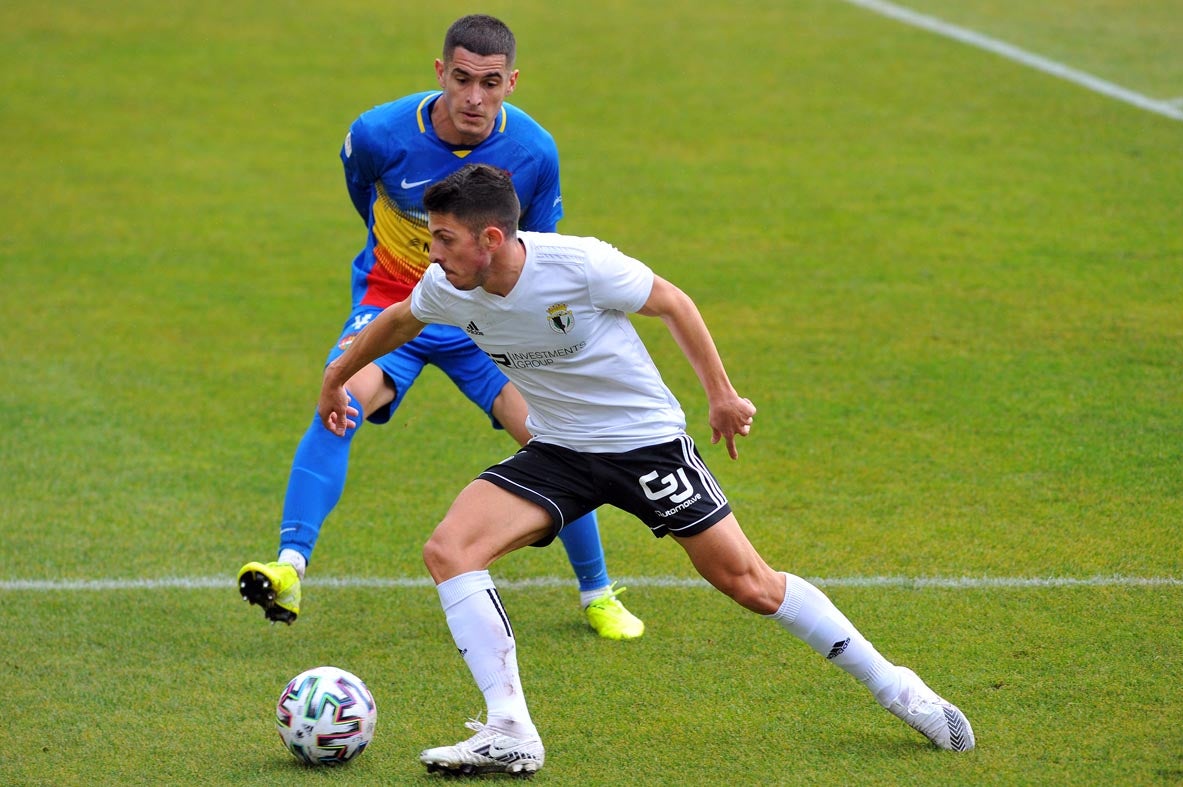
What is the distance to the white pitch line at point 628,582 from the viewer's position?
6199mm

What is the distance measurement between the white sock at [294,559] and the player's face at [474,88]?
6.05ft

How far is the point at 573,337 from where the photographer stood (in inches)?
185

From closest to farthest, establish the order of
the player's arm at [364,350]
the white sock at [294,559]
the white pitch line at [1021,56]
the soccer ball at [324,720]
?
the soccer ball at [324,720]
the player's arm at [364,350]
the white sock at [294,559]
the white pitch line at [1021,56]

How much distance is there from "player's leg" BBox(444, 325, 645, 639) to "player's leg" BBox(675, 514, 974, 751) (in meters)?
1.36

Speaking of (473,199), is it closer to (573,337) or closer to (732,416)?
(573,337)

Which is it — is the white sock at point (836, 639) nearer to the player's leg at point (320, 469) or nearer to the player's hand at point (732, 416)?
the player's hand at point (732, 416)

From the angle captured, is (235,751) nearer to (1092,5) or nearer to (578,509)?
(578,509)

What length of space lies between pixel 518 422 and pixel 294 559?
1.10 m

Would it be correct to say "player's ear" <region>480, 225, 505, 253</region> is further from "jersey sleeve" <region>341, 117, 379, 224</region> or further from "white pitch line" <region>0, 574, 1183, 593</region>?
"white pitch line" <region>0, 574, 1183, 593</region>

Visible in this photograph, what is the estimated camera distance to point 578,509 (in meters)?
4.86

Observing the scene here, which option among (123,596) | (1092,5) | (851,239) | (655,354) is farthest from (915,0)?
(123,596)

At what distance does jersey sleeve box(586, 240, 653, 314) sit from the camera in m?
4.61

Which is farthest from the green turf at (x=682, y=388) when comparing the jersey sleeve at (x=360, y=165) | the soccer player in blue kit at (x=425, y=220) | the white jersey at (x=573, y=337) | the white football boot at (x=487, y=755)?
the jersey sleeve at (x=360, y=165)

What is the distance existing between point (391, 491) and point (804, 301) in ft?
14.5
